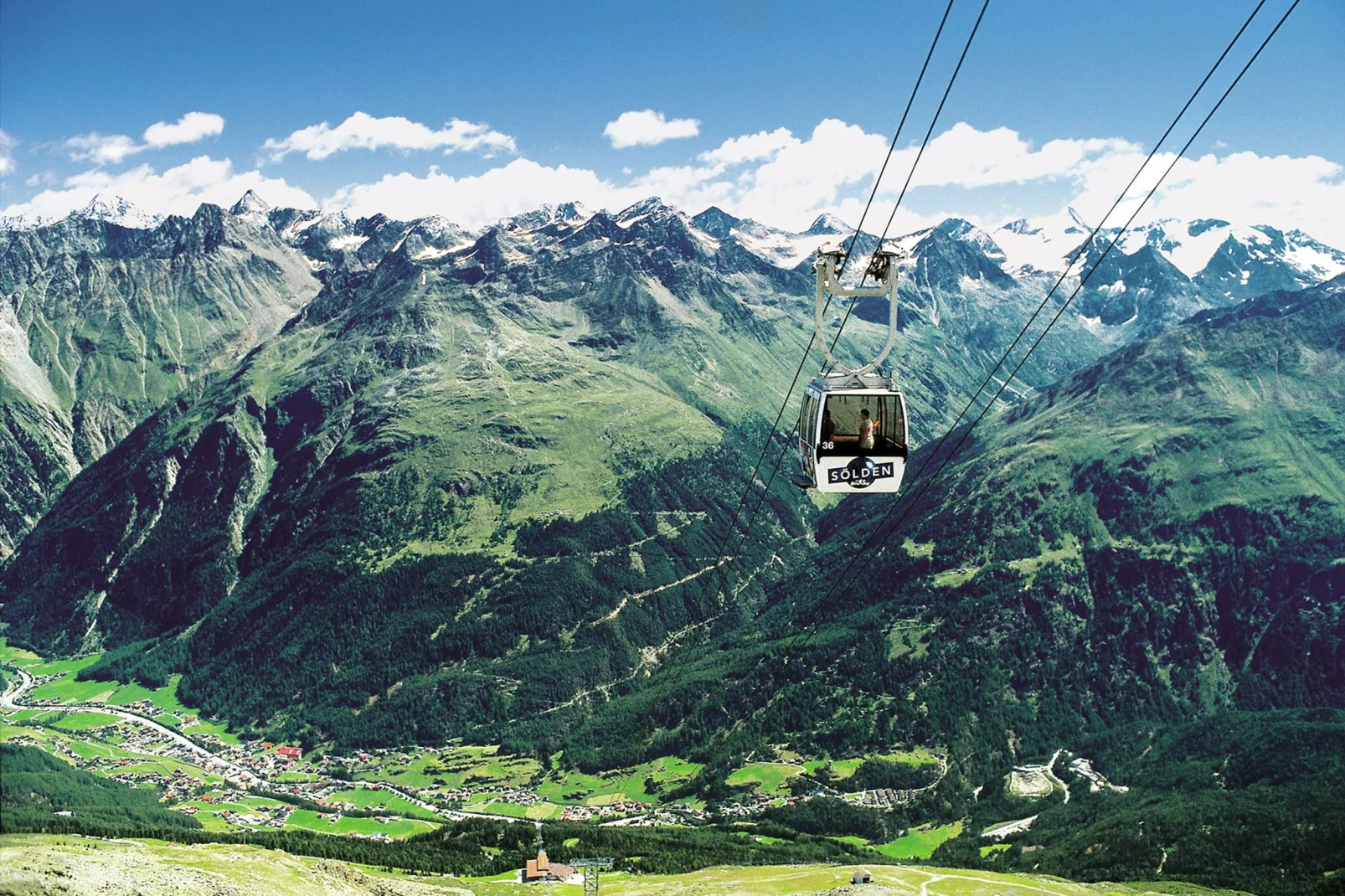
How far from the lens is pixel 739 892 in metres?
142

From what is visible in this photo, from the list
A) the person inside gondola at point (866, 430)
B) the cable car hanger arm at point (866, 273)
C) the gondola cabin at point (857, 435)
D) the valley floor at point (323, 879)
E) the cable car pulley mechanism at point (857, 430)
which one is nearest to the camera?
the cable car hanger arm at point (866, 273)

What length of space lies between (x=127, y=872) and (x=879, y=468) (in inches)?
4102

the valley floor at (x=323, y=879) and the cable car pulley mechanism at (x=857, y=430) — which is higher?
the cable car pulley mechanism at (x=857, y=430)

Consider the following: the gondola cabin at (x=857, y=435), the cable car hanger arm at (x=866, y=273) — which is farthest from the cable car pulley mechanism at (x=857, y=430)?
the cable car hanger arm at (x=866, y=273)

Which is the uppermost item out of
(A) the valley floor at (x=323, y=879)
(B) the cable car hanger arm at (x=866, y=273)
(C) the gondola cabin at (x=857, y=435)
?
(B) the cable car hanger arm at (x=866, y=273)

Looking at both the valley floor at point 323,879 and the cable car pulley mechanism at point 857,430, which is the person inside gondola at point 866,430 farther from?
the valley floor at point 323,879

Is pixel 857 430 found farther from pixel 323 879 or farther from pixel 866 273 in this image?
pixel 323 879

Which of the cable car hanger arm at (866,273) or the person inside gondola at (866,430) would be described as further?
the person inside gondola at (866,430)

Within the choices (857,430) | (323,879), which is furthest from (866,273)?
(323,879)

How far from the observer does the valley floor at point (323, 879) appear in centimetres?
10481

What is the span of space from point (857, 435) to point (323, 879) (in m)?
109

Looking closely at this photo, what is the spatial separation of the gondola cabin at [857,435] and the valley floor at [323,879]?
297 ft

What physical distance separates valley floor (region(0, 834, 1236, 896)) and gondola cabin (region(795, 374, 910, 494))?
90.6 m

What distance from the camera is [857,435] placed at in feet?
173
